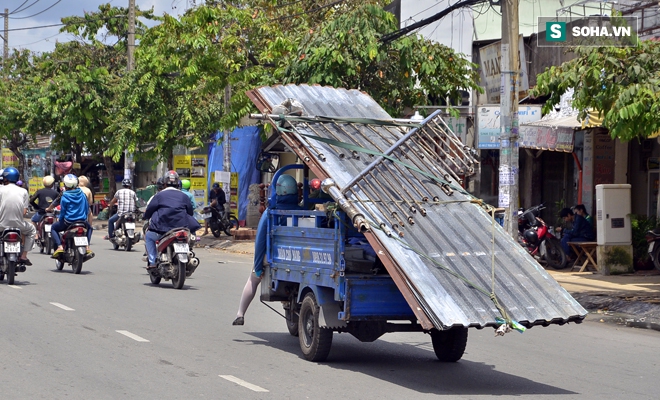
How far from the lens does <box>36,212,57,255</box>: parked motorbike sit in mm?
19438

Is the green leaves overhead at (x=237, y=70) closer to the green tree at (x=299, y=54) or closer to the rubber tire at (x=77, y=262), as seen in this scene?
the green tree at (x=299, y=54)

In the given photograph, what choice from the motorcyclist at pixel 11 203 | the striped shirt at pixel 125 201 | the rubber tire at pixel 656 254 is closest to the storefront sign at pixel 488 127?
the rubber tire at pixel 656 254

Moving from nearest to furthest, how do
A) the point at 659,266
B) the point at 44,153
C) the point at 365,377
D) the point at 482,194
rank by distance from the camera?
the point at 365,377 → the point at 659,266 → the point at 482,194 → the point at 44,153

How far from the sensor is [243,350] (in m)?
8.69

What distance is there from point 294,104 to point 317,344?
2280 mm

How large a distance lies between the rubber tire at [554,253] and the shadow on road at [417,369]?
8871mm

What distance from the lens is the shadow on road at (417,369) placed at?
711 cm

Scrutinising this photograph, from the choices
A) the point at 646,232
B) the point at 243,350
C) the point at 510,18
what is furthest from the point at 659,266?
the point at 243,350

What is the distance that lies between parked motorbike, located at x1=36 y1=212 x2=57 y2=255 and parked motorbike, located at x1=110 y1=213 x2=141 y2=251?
179 cm

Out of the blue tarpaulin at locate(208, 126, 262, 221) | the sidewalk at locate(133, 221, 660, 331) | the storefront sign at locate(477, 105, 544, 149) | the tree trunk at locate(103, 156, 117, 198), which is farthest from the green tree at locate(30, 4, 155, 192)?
the sidewalk at locate(133, 221, 660, 331)

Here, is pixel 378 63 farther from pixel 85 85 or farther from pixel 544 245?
pixel 85 85

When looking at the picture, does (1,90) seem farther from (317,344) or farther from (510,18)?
(317,344)

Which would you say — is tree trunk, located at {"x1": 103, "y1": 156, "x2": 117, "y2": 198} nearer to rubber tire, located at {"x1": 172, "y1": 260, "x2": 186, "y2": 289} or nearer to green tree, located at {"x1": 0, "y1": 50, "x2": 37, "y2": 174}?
green tree, located at {"x1": 0, "y1": 50, "x2": 37, "y2": 174}

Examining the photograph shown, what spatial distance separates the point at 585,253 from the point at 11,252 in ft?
34.1
